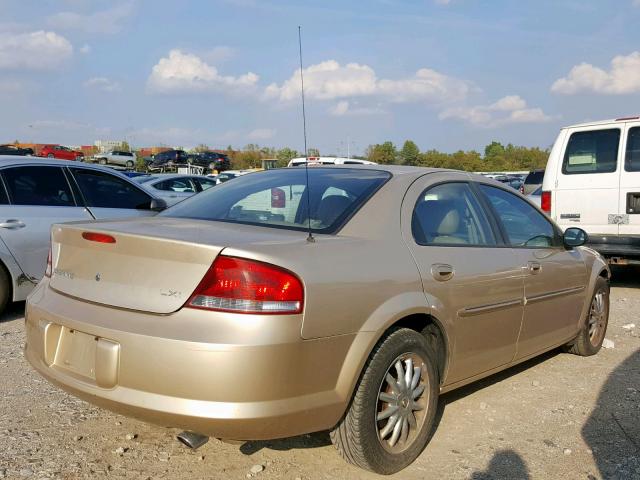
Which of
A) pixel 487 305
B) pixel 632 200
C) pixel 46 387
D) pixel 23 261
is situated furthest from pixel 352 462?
pixel 632 200

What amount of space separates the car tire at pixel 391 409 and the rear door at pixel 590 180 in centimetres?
542

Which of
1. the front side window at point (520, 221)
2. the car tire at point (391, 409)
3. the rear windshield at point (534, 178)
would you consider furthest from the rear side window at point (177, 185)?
the car tire at point (391, 409)

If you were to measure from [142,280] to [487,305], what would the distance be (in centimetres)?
201

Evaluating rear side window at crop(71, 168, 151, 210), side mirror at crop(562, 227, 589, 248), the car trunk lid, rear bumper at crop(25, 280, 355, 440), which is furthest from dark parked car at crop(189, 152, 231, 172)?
rear bumper at crop(25, 280, 355, 440)

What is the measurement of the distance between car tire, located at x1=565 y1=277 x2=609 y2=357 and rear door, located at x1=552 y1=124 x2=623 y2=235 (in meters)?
2.64

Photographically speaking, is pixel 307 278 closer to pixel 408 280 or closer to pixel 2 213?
Answer: pixel 408 280

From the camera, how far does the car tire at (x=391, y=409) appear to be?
290cm

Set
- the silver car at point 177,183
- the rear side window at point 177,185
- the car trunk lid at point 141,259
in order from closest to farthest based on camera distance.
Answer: the car trunk lid at point 141,259 → the silver car at point 177,183 → the rear side window at point 177,185

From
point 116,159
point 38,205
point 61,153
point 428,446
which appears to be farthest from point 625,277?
point 116,159

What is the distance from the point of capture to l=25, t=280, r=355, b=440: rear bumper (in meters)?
2.48

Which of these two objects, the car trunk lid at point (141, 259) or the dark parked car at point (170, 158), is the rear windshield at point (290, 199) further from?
the dark parked car at point (170, 158)

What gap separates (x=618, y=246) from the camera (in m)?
7.61

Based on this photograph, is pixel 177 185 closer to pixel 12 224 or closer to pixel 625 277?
pixel 12 224

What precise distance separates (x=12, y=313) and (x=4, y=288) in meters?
0.60
